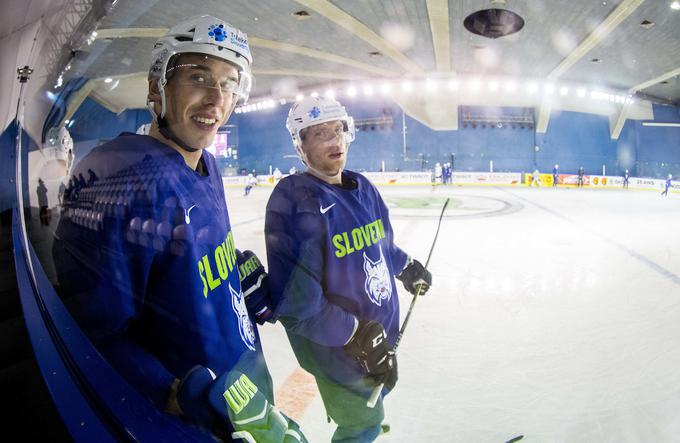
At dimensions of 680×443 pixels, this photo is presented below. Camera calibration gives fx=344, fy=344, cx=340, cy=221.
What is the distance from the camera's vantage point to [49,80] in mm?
404

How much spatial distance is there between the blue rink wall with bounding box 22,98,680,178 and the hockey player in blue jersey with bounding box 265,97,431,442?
8 cm

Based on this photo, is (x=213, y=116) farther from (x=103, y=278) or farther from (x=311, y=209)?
(x=311, y=209)

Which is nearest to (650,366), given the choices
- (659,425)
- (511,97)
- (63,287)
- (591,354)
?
(591,354)

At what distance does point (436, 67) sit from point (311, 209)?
1.75 ft

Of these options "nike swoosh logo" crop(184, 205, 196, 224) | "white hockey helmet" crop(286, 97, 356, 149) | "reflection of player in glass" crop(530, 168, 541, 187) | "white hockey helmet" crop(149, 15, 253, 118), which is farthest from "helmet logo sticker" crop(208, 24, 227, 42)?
"reflection of player in glass" crop(530, 168, 541, 187)

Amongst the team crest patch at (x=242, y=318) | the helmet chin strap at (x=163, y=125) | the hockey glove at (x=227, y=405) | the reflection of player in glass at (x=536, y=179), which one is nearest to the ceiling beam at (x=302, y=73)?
the helmet chin strap at (x=163, y=125)

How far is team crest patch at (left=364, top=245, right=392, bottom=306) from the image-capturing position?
822mm

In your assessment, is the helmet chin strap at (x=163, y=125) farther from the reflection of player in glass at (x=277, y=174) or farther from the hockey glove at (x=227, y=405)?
the reflection of player in glass at (x=277, y=174)

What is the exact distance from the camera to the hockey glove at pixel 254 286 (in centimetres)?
64

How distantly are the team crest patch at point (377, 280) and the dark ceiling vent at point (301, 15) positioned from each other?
50 cm

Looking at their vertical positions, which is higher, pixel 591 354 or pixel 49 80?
pixel 49 80

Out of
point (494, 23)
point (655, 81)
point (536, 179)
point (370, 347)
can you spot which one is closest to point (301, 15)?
point (494, 23)

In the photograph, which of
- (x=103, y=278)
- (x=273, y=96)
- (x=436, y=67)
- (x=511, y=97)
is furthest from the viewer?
(x=511, y=97)

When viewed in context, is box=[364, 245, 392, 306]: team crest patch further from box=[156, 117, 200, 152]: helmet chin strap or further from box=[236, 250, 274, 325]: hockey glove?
box=[156, 117, 200, 152]: helmet chin strap
